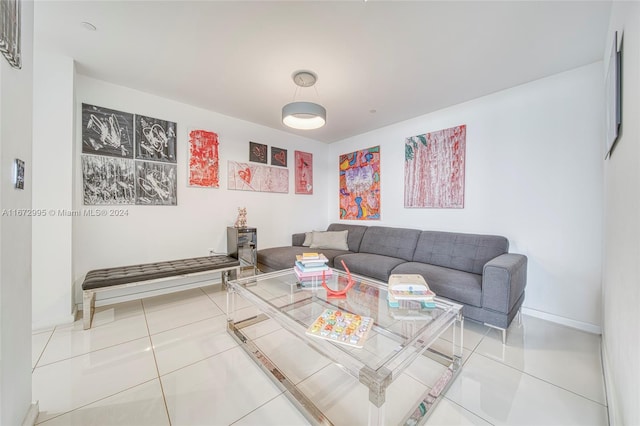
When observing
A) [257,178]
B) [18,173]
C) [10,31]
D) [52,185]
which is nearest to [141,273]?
[52,185]

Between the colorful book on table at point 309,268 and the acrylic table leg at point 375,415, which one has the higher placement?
the colorful book on table at point 309,268

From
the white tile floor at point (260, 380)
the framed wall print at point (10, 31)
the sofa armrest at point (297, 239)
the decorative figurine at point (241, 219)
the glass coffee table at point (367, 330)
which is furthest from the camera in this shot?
the sofa armrest at point (297, 239)

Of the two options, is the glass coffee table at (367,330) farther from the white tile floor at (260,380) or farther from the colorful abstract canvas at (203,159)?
the colorful abstract canvas at (203,159)

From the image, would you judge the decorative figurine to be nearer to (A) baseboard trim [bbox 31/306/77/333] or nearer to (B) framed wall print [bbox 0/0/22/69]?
(A) baseboard trim [bbox 31/306/77/333]

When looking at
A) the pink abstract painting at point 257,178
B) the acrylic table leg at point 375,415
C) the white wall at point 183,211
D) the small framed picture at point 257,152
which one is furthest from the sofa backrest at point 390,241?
the acrylic table leg at point 375,415

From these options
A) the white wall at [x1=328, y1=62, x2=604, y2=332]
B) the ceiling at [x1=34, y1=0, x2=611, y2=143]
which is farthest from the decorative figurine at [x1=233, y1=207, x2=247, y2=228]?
the white wall at [x1=328, y1=62, x2=604, y2=332]

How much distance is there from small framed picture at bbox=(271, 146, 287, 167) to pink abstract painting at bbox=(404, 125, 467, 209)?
6.47 ft

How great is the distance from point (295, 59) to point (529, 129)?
8.11 ft

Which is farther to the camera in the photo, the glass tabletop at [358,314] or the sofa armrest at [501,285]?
the sofa armrest at [501,285]

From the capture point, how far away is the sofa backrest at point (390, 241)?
3066 mm

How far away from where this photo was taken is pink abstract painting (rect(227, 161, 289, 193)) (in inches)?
134

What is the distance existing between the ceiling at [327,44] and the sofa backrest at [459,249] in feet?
5.42

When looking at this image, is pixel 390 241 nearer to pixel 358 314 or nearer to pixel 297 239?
pixel 297 239

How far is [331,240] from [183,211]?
218 cm
